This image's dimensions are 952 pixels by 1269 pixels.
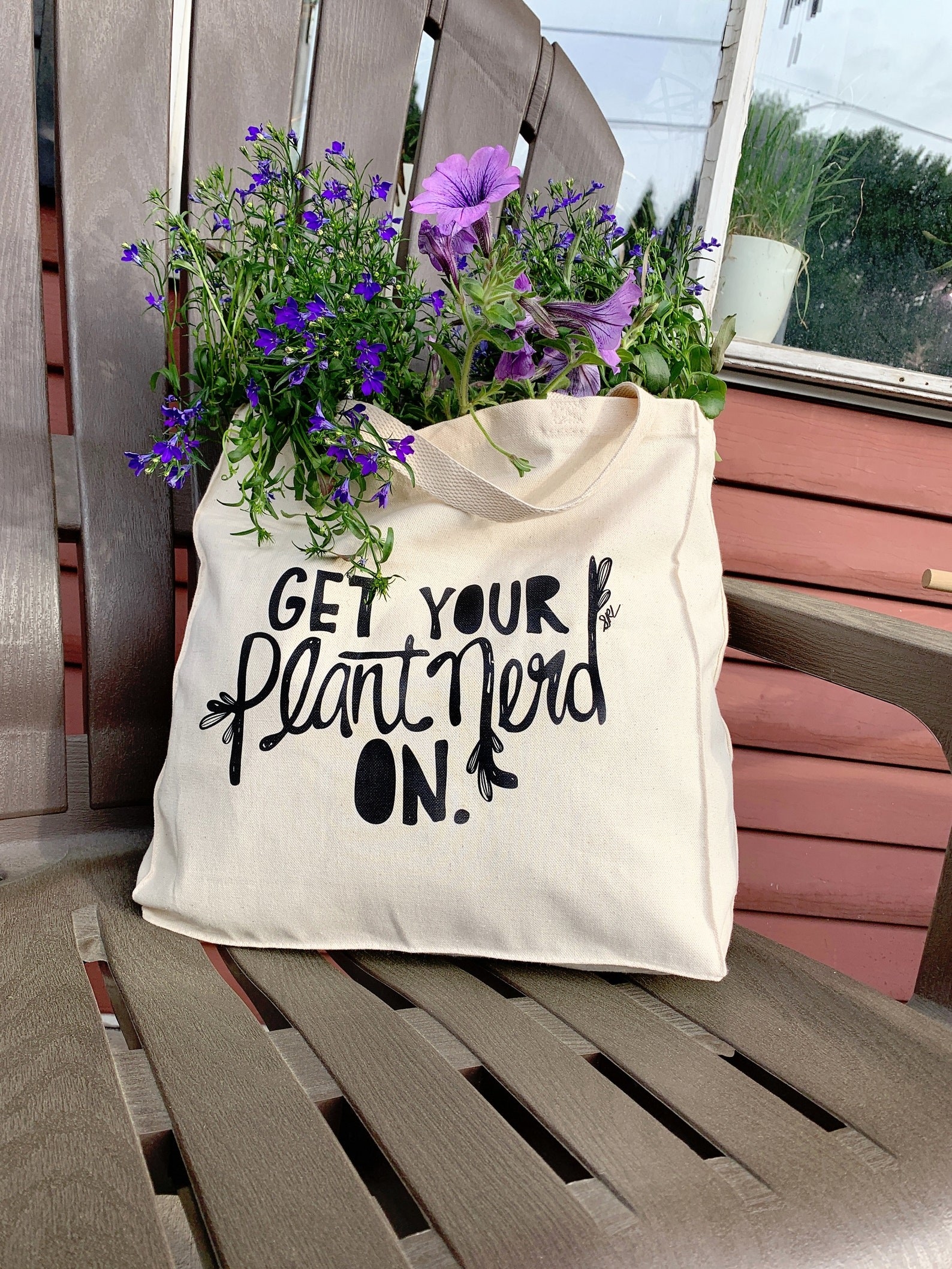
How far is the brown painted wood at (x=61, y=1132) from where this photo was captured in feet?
1.29

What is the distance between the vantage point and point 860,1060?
588 mm

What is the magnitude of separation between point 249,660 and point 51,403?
89 cm

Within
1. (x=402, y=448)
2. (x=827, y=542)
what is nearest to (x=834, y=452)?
(x=827, y=542)

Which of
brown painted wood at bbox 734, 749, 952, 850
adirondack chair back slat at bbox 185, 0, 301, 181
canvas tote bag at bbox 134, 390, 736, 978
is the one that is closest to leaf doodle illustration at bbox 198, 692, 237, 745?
canvas tote bag at bbox 134, 390, 736, 978

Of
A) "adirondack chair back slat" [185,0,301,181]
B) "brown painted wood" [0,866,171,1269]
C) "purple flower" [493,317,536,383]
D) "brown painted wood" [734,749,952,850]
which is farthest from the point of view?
"brown painted wood" [734,749,952,850]

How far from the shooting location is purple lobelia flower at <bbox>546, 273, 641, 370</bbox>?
70 cm

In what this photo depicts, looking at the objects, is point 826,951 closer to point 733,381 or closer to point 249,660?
point 733,381

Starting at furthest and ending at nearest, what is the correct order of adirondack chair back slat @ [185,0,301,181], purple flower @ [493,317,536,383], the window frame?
1. the window frame
2. adirondack chair back slat @ [185,0,301,181]
3. purple flower @ [493,317,536,383]

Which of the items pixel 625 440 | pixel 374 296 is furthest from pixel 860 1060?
pixel 374 296

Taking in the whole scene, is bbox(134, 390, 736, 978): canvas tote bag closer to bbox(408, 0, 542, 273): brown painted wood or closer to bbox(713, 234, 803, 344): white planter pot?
bbox(408, 0, 542, 273): brown painted wood

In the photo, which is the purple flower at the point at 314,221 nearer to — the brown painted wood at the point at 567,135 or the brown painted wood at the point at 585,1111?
the brown painted wood at the point at 567,135

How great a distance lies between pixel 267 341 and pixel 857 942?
60.2 inches

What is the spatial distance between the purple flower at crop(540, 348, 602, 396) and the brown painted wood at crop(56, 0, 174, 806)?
39 centimetres

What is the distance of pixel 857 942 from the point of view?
1668mm
